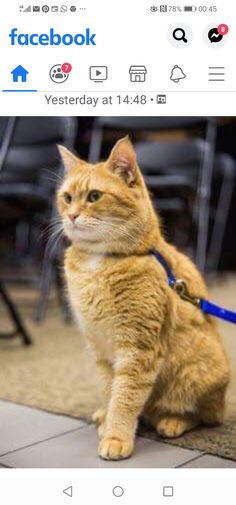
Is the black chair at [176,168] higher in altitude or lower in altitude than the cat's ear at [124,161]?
lower

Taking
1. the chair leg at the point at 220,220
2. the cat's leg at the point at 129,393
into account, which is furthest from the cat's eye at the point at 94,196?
the chair leg at the point at 220,220

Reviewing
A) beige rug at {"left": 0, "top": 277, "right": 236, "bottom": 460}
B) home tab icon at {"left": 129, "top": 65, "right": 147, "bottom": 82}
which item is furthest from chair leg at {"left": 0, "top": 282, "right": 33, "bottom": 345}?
home tab icon at {"left": 129, "top": 65, "right": 147, "bottom": 82}

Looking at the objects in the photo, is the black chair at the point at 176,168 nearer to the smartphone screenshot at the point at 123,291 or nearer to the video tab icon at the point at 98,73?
the smartphone screenshot at the point at 123,291

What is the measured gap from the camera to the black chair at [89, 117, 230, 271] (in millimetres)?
1806

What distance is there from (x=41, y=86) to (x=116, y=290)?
30cm

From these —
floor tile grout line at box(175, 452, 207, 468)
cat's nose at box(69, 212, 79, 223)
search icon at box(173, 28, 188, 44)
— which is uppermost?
search icon at box(173, 28, 188, 44)

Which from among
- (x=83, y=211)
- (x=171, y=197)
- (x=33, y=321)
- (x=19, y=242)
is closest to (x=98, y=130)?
(x=171, y=197)

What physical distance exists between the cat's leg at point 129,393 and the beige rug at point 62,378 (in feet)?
0.28

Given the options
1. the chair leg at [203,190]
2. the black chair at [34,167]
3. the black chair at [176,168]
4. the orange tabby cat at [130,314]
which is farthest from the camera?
the chair leg at [203,190]

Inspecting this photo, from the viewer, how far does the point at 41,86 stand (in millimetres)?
832

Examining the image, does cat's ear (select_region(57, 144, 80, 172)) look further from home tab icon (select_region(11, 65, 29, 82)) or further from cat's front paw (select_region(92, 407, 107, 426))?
cat's front paw (select_region(92, 407, 107, 426))

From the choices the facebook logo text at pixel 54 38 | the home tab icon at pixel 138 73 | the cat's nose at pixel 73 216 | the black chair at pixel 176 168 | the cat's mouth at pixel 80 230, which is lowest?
the black chair at pixel 176 168

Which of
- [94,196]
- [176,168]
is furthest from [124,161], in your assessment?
[176,168]

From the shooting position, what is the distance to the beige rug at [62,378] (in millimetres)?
964
